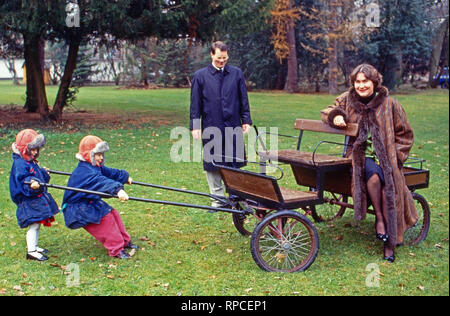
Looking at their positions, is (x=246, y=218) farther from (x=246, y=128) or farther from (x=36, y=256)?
(x=36, y=256)

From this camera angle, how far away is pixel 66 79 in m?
15.9

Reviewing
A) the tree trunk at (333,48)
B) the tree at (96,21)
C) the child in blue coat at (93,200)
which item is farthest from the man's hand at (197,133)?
the tree trunk at (333,48)

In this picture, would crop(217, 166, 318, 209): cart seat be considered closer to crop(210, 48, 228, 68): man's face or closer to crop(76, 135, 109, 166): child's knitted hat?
crop(76, 135, 109, 166): child's knitted hat

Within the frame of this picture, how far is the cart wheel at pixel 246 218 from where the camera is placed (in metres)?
5.20

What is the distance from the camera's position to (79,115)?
18750 mm

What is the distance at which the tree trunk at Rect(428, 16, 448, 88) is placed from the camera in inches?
1350

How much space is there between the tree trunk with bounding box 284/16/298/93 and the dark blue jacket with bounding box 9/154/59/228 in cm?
2740

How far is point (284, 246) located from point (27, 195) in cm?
244

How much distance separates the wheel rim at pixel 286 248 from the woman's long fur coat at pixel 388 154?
60cm

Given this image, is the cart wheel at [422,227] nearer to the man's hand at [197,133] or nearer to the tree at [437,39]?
the man's hand at [197,133]

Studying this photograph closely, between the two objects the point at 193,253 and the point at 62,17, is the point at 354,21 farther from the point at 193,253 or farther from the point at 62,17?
the point at 193,253

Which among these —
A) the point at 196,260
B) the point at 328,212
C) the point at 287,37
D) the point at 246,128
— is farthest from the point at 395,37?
the point at 196,260
